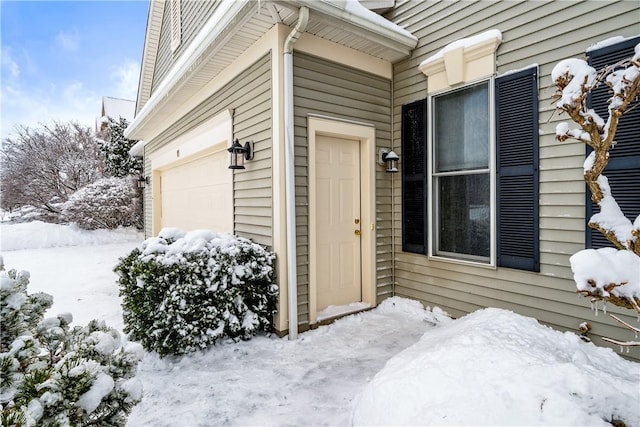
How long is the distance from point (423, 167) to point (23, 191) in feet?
52.2

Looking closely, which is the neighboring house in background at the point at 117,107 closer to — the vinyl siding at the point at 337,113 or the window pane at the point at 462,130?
the vinyl siding at the point at 337,113

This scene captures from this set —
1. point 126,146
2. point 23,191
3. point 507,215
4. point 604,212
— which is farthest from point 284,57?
point 23,191

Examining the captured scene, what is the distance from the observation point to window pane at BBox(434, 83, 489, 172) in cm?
348

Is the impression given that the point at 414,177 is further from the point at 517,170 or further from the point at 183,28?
the point at 183,28

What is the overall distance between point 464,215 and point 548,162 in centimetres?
97

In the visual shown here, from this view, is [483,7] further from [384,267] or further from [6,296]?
[6,296]

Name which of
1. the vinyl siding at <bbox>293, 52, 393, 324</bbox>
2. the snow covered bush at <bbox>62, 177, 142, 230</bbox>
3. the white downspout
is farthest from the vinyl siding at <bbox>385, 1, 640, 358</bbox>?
the snow covered bush at <bbox>62, 177, 142, 230</bbox>

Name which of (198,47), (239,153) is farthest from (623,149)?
(198,47)

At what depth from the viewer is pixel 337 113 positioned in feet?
12.7

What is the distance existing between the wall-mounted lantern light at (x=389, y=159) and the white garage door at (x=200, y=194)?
2026mm

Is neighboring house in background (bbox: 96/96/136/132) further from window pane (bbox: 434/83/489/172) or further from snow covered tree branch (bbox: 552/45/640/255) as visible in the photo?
snow covered tree branch (bbox: 552/45/640/255)

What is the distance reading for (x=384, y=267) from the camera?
4.36 meters

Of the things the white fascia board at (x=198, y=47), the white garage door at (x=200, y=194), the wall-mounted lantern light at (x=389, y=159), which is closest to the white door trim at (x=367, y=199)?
the wall-mounted lantern light at (x=389, y=159)

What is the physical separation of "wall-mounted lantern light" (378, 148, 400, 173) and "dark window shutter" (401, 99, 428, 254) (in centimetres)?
12
